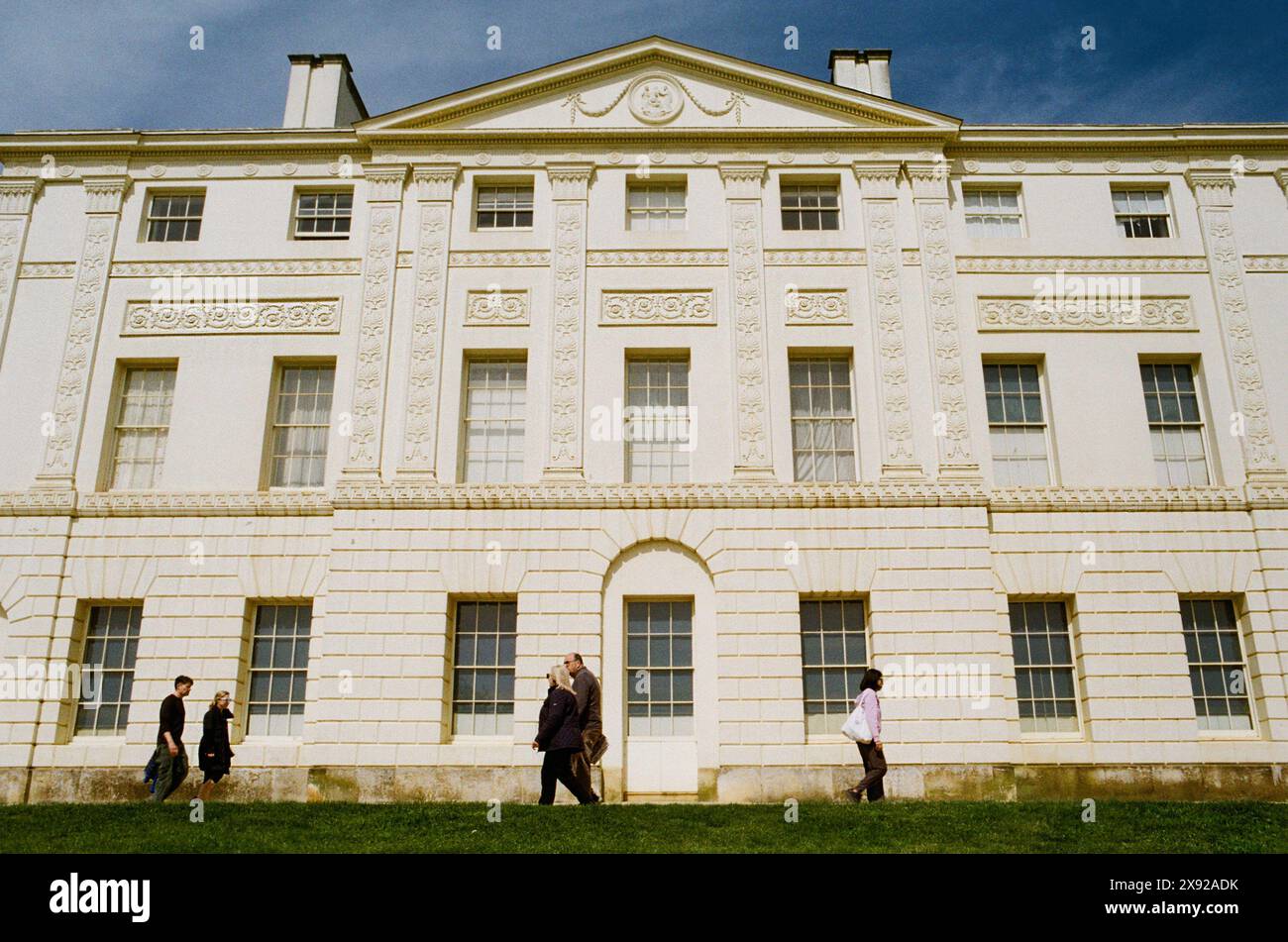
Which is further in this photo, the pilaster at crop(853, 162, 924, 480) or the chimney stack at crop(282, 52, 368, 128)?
the chimney stack at crop(282, 52, 368, 128)

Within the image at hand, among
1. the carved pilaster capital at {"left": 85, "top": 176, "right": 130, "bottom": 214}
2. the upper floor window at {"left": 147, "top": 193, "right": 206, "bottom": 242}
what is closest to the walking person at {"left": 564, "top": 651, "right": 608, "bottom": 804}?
the upper floor window at {"left": 147, "top": 193, "right": 206, "bottom": 242}

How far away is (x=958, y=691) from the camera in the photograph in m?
18.2

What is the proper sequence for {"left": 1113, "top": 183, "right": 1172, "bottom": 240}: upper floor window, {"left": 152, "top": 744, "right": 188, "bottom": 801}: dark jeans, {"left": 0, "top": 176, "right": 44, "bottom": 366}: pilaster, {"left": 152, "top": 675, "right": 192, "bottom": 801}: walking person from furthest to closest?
{"left": 1113, "top": 183, "right": 1172, "bottom": 240}: upper floor window
{"left": 0, "top": 176, "right": 44, "bottom": 366}: pilaster
{"left": 152, "top": 744, "right": 188, "bottom": 801}: dark jeans
{"left": 152, "top": 675, "right": 192, "bottom": 801}: walking person

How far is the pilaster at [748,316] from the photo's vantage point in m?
19.5

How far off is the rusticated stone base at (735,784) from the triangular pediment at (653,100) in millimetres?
12683

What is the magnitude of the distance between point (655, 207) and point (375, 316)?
6.11 m

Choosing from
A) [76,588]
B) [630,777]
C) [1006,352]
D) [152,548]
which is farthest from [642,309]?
[76,588]

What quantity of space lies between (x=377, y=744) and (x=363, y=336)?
7.76 meters

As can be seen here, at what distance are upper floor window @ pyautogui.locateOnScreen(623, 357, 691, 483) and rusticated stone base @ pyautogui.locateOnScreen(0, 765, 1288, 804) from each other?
18.2 ft

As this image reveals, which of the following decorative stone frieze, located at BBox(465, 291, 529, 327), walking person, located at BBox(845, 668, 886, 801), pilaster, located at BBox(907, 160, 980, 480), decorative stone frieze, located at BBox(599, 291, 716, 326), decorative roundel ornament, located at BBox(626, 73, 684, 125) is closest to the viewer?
walking person, located at BBox(845, 668, 886, 801)

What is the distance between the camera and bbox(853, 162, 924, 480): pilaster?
19.5m

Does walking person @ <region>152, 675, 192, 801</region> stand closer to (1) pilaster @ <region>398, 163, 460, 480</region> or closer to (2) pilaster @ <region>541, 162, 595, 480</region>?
(1) pilaster @ <region>398, 163, 460, 480</region>

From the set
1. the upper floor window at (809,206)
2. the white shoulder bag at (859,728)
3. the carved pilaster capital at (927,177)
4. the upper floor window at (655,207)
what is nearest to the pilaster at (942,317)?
the carved pilaster capital at (927,177)
